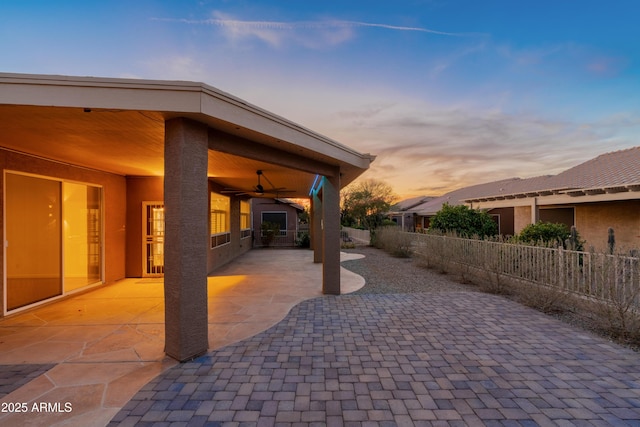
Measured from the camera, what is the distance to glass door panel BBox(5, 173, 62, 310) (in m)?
4.78

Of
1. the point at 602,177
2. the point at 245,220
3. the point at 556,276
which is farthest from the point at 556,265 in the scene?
the point at 245,220

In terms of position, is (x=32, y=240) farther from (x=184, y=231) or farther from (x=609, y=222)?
(x=609, y=222)

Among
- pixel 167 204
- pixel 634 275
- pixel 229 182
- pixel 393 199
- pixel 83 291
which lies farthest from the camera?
pixel 393 199

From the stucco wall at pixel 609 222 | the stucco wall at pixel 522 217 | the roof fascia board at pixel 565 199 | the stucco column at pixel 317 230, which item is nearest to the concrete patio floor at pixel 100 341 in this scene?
the stucco column at pixel 317 230

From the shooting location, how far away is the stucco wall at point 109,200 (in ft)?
17.5

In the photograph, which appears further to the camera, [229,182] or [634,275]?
[229,182]

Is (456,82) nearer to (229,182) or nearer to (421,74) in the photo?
(421,74)

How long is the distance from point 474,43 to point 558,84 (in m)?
3.59

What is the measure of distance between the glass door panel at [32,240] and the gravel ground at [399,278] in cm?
660

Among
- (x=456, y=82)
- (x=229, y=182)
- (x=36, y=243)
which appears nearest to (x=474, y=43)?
(x=456, y=82)

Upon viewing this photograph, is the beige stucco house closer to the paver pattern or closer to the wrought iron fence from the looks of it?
the paver pattern

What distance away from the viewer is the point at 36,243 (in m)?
5.29

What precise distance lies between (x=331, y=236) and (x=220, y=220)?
19.1 feet

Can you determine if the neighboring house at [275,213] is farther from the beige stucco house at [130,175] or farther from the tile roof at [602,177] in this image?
the tile roof at [602,177]
